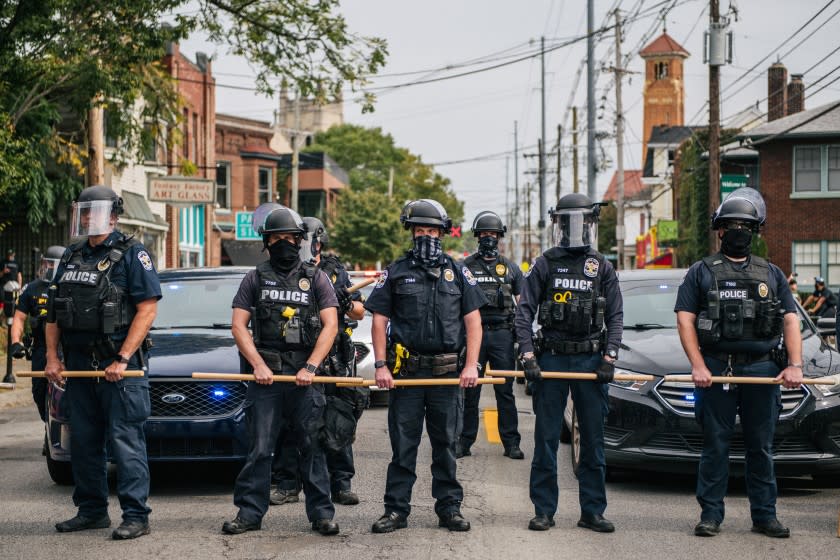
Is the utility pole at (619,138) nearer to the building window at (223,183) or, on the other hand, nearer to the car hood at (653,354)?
the building window at (223,183)

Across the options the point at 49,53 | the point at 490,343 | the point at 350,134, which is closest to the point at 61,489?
the point at 490,343

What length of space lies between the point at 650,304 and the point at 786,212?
29930 millimetres

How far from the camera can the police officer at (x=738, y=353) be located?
6.84 meters

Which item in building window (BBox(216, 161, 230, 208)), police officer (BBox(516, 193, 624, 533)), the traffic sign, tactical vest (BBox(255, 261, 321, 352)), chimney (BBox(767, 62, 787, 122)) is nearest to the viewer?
tactical vest (BBox(255, 261, 321, 352))

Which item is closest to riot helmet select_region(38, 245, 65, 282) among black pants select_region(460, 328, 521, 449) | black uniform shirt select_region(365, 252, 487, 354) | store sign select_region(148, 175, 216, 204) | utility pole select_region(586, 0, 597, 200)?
black pants select_region(460, 328, 521, 449)

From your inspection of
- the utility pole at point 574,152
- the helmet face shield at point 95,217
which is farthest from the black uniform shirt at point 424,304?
the utility pole at point 574,152

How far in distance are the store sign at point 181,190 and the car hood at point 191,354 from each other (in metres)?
17.9

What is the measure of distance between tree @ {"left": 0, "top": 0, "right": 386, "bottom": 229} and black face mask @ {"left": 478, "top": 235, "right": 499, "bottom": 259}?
7633 mm

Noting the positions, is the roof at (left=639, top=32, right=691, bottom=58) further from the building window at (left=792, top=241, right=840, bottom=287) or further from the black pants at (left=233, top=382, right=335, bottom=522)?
the black pants at (left=233, top=382, right=335, bottom=522)

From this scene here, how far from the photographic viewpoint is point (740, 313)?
6859 millimetres

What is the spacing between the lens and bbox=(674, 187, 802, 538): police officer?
684 cm

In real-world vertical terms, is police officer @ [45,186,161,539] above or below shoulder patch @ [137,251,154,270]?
below

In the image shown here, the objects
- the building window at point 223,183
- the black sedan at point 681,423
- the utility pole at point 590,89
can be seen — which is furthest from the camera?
the building window at point 223,183

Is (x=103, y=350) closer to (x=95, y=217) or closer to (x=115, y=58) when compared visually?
(x=95, y=217)
